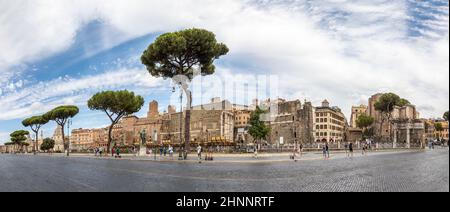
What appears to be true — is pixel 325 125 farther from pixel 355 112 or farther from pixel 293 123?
pixel 355 112

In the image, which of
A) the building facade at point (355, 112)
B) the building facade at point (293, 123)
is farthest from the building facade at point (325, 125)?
the building facade at point (355, 112)

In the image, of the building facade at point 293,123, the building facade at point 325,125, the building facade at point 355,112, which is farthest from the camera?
the building facade at point 355,112

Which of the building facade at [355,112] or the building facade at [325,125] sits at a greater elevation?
the building facade at [355,112]

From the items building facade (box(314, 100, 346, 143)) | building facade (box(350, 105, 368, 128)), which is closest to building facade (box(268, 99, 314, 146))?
building facade (box(314, 100, 346, 143))

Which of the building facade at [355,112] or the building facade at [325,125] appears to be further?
the building facade at [355,112]

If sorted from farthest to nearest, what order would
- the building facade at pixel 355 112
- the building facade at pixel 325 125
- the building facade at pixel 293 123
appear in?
the building facade at pixel 355 112 < the building facade at pixel 325 125 < the building facade at pixel 293 123

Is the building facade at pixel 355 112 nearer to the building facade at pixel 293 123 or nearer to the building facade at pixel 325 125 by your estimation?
the building facade at pixel 325 125

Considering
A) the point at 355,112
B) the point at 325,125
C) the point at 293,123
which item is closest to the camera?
the point at 293,123

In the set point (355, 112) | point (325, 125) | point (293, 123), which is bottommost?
point (325, 125)

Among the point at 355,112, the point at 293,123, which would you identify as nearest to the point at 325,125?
the point at 293,123

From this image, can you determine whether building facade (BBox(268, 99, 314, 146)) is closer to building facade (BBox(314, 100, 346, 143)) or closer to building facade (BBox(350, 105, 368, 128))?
building facade (BBox(314, 100, 346, 143))

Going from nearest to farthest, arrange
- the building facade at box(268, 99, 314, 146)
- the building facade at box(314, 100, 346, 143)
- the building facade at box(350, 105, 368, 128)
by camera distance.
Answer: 1. the building facade at box(268, 99, 314, 146)
2. the building facade at box(314, 100, 346, 143)
3. the building facade at box(350, 105, 368, 128)
